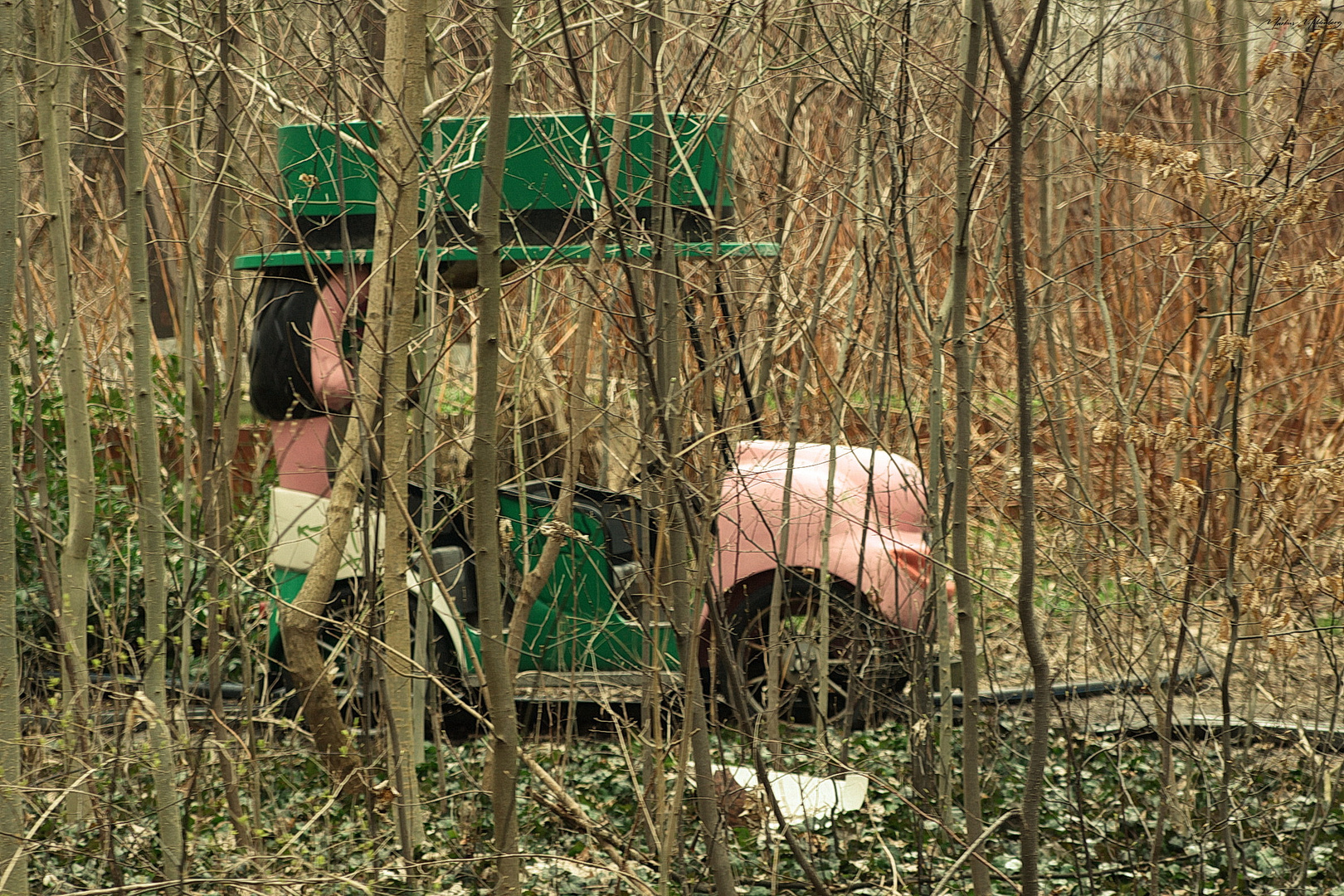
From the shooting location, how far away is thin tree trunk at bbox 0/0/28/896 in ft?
9.05

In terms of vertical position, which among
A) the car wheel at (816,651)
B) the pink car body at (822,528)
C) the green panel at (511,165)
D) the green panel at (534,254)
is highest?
the green panel at (511,165)

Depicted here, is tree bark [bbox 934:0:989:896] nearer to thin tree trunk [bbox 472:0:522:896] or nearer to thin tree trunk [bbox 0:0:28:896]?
thin tree trunk [bbox 472:0:522:896]

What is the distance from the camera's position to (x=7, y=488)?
283cm

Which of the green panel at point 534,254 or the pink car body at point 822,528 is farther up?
the green panel at point 534,254

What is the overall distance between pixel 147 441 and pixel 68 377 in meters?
0.86

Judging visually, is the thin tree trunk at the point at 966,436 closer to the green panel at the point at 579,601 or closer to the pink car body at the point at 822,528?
the pink car body at the point at 822,528

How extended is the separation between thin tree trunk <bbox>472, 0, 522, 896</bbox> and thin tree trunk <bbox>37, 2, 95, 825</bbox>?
163cm

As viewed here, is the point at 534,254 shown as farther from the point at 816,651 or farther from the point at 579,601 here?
the point at 816,651

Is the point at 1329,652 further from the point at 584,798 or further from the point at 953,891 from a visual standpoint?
the point at 584,798

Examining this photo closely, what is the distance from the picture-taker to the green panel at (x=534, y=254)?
3.73m

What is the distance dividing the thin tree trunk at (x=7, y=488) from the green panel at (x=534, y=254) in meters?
0.95

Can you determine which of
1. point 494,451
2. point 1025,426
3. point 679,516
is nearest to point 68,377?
point 494,451

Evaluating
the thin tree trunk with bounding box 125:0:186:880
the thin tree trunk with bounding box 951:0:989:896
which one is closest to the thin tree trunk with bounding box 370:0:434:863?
the thin tree trunk with bounding box 125:0:186:880

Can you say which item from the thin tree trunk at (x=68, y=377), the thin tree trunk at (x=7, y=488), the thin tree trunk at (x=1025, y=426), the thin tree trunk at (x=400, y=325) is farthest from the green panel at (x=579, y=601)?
the thin tree trunk at (x=1025, y=426)
